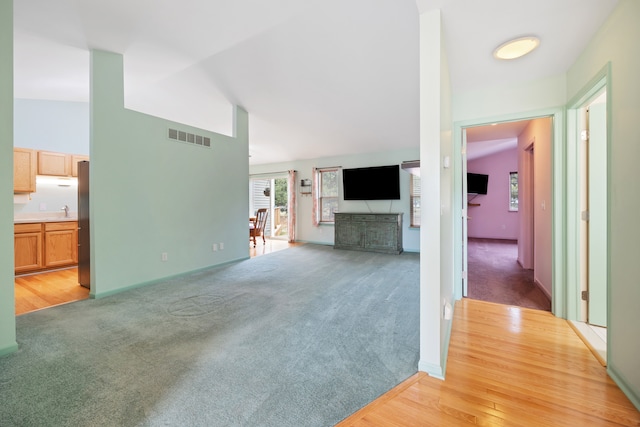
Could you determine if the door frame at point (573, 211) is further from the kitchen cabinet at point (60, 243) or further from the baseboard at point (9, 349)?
the kitchen cabinet at point (60, 243)

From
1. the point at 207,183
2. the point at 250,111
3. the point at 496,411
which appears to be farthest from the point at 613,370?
the point at 250,111

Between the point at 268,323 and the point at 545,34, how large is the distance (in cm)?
309

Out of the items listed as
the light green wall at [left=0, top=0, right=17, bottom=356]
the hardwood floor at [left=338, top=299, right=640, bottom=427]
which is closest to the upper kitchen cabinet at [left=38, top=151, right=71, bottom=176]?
the light green wall at [left=0, top=0, right=17, bottom=356]

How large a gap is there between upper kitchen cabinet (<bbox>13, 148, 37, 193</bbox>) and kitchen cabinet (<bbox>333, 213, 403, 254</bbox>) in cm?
553

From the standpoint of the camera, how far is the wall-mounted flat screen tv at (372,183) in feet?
20.0

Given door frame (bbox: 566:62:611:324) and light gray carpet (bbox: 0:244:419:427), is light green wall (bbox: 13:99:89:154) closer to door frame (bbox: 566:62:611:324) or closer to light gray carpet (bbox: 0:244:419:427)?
light gray carpet (bbox: 0:244:419:427)

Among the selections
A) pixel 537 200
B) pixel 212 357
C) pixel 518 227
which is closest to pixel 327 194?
pixel 518 227

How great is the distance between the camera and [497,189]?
8164mm

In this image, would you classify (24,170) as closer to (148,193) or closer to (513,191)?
(148,193)

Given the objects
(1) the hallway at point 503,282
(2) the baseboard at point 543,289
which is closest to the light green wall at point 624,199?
(1) the hallway at point 503,282

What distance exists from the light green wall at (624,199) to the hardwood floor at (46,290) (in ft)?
15.5

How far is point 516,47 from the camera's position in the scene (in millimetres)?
1966

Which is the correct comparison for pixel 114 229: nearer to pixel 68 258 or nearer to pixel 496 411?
pixel 68 258

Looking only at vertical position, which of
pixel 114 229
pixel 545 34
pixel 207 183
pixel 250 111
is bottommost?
pixel 114 229
